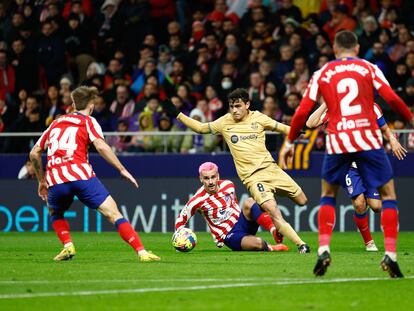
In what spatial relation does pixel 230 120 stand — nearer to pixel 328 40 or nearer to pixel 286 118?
pixel 286 118

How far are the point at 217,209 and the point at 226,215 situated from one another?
15cm

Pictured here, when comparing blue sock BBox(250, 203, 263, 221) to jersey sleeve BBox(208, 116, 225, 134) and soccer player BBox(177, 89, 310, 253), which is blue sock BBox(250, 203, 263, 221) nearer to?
soccer player BBox(177, 89, 310, 253)

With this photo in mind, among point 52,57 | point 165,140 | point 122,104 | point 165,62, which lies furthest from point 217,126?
point 52,57

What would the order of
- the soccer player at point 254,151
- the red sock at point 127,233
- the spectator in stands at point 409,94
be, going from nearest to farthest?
the red sock at point 127,233 < the soccer player at point 254,151 < the spectator in stands at point 409,94

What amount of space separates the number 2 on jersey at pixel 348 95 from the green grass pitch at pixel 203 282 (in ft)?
4.96

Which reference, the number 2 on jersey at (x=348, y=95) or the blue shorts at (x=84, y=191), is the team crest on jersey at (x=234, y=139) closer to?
the blue shorts at (x=84, y=191)

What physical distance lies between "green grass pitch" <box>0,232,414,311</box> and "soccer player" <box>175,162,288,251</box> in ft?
1.39

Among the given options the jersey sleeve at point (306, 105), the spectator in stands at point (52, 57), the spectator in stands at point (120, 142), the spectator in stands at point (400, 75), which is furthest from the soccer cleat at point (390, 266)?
the spectator in stands at point (52, 57)

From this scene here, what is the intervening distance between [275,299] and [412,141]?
1249 centimetres

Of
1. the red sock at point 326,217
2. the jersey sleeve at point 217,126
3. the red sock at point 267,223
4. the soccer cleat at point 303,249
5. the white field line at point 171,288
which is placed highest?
the jersey sleeve at point 217,126

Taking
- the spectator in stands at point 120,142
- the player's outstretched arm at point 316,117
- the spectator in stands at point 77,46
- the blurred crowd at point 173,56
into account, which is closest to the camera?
the player's outstretched arm at point 316,117

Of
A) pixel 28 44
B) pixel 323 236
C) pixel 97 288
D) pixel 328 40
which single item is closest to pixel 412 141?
pixel 328 40

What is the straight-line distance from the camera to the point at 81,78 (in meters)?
24.8

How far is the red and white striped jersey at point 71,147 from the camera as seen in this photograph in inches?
510
